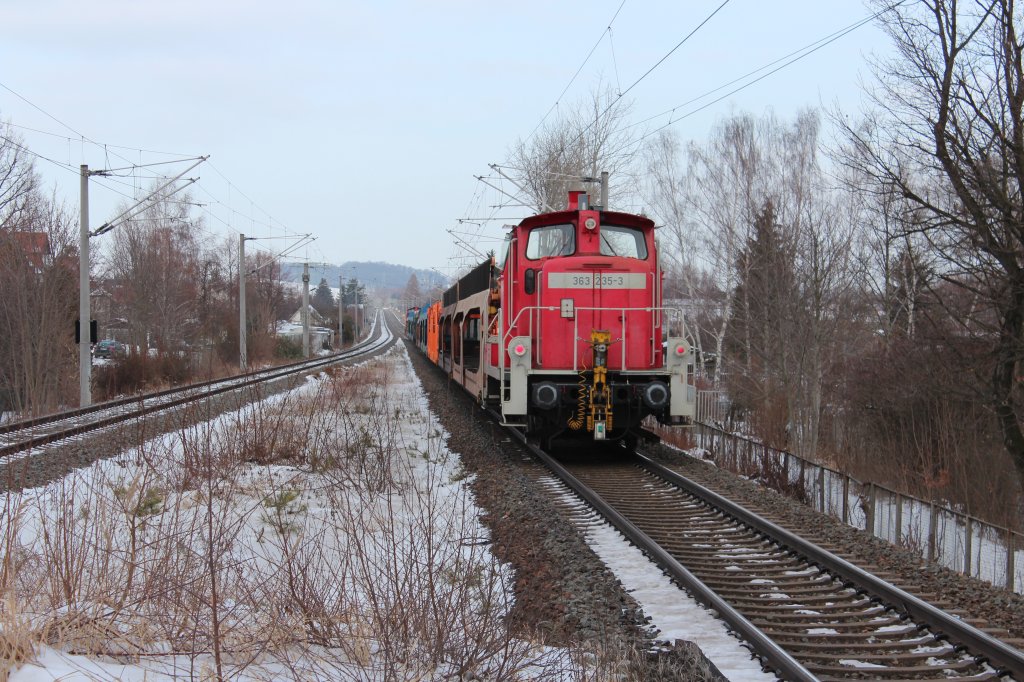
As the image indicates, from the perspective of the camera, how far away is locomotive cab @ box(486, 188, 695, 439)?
10516 mm

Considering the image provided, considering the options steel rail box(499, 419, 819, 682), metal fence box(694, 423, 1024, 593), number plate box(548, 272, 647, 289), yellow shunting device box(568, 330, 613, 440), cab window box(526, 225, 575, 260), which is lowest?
metal fence box(694, 423, 1024, 593)

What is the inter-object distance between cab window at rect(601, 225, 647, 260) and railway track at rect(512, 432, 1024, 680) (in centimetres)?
416

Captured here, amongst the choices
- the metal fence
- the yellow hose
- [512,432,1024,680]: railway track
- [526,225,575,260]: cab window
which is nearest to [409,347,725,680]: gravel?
[512,432,1024,680]: railway track

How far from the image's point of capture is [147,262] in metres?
37.7

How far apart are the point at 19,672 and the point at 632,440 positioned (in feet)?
31.2

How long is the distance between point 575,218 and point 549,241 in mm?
501

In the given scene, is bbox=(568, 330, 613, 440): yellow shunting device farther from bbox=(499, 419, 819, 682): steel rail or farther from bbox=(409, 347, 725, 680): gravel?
bbox=(499, 419, 819, 682): steel rail

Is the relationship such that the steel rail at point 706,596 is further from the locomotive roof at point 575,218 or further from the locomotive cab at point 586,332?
the locomotive roof at point 575,218

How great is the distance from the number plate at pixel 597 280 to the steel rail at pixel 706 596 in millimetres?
3042

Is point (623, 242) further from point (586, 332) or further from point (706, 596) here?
point (706, 596)

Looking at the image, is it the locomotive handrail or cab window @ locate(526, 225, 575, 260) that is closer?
the locomotive handrail

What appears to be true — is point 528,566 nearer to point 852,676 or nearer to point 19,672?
point 852,676

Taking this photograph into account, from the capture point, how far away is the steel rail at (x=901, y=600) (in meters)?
4.26

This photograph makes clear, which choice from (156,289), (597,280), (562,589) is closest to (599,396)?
(597,280)
